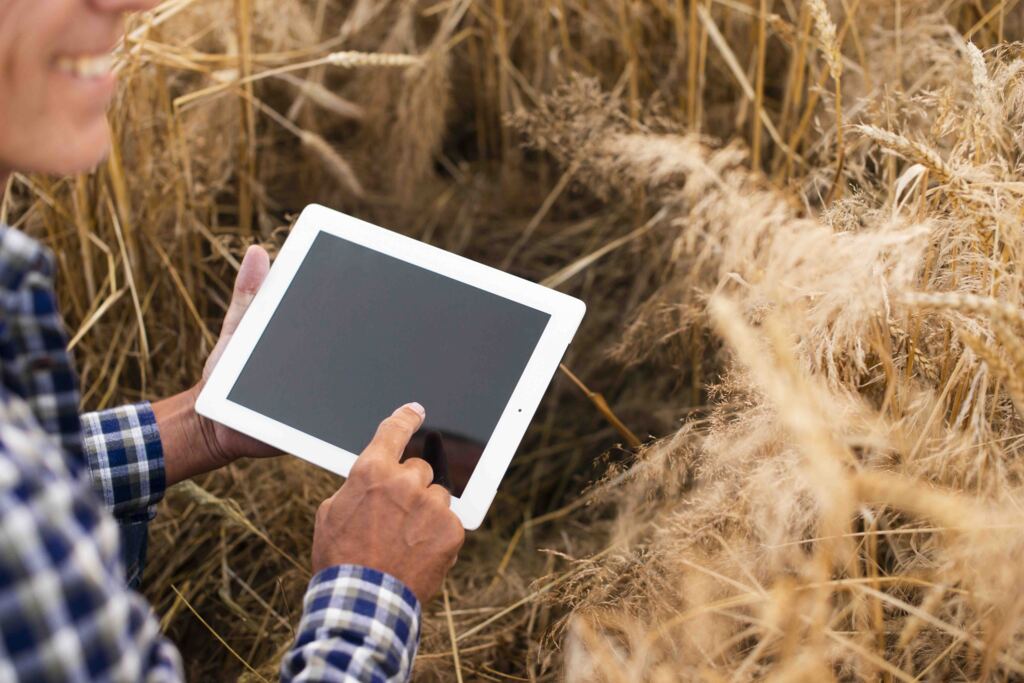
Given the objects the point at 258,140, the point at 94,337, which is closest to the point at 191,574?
the point at 94,337

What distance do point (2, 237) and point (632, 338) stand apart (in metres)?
0.82

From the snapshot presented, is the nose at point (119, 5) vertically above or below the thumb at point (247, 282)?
above

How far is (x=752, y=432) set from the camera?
0.89 m

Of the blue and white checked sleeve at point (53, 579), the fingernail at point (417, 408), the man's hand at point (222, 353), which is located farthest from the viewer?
the man's hand at point (222, 353)

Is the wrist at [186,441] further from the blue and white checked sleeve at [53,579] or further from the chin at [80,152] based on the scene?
the blue and white checked sleeve at [53,579]

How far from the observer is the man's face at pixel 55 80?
0.67 metres

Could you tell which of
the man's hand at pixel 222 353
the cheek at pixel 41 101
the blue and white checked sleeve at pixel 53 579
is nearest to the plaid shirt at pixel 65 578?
the blue and white checked sleeve at pixel 53 579

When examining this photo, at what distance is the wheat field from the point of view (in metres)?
0.80

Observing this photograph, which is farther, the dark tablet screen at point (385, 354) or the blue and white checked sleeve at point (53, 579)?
the dark tablet screen at point (385, 354)

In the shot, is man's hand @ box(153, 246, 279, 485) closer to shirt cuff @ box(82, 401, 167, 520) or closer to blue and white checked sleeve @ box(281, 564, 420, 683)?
shirt cuff @ box(82, 401, 167, 520)

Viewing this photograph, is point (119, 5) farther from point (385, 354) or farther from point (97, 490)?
point (97, 490)

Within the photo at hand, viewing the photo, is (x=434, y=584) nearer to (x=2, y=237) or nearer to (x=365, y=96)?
(x=2, y=237)

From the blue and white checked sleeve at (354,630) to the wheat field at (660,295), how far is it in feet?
0.58

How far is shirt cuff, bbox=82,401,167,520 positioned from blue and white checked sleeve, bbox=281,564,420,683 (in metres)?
0.36
